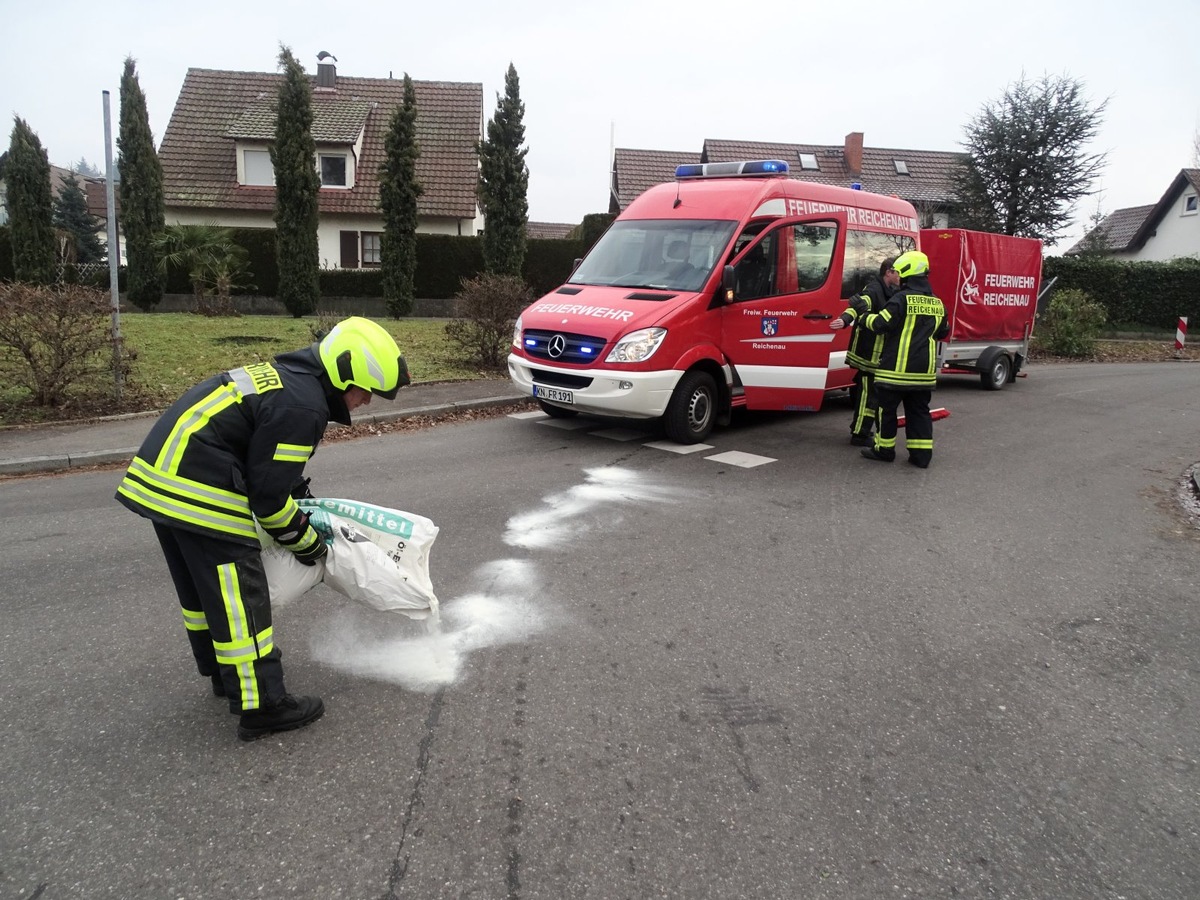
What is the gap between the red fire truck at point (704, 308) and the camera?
792 cm

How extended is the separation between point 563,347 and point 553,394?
1.55 feet

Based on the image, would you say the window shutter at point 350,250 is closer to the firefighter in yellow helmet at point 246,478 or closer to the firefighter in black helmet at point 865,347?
the firefighter in black helmet at point 865,347

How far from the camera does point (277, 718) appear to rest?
10.5 feet

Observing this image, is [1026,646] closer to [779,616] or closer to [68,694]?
[779,616]

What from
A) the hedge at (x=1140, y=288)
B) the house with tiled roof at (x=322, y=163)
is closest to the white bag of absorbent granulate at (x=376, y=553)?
the hedge at (x=1140, y=288)

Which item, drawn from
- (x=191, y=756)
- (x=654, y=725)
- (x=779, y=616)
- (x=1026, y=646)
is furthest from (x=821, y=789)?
(x=191, y=756)

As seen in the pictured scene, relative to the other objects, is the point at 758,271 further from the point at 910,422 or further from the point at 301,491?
the point at 301,491

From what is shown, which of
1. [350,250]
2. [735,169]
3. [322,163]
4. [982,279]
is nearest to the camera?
[735,169]

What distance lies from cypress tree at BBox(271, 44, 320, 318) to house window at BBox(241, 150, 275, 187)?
874 centimetres

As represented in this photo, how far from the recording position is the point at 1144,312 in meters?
24.9

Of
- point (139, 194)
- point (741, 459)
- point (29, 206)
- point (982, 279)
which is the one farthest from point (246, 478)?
point (29, 206)

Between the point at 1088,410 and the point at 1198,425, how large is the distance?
1.31 meters

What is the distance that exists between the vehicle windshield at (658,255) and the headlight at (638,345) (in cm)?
89

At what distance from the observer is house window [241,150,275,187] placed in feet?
96.3
